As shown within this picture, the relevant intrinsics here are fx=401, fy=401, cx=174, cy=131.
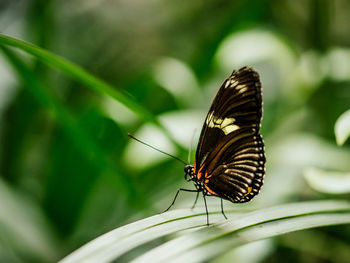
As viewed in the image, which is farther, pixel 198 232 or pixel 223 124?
pixel 223 124

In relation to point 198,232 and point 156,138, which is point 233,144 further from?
point 156,138

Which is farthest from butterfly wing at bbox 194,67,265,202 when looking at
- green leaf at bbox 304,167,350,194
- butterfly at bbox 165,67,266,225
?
green leaf at bbox 304,167,350,194

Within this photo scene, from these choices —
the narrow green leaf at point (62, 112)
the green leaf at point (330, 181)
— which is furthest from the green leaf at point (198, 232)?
the narrow green leaf at point (62, 112)

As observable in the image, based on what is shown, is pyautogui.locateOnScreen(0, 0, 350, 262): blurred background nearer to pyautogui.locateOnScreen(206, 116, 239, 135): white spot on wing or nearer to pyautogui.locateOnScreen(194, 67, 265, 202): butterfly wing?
pyautogui.locateOnScreen(194, 67, 265, 202): butterfly wing

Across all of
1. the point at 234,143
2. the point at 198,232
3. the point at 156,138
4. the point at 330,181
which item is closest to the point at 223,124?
the point at 234,143

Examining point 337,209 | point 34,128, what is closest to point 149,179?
point 34,128

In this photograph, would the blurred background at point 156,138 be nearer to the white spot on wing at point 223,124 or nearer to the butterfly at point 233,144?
the butterfly at point 233,144

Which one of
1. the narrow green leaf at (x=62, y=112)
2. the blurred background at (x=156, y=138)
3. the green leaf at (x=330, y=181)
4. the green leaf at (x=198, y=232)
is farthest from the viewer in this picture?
the blurred background at (x=156, y=138)
